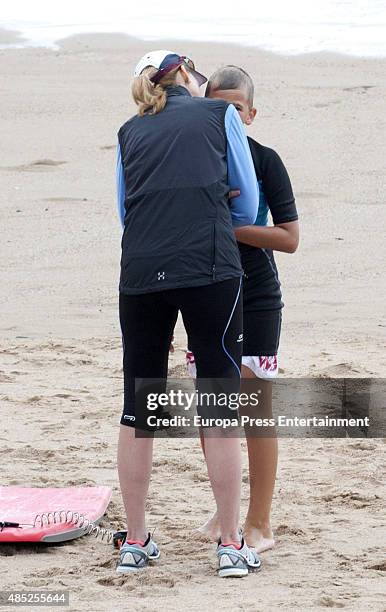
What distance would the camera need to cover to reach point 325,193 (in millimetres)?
11602

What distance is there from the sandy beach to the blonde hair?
1.61 metres

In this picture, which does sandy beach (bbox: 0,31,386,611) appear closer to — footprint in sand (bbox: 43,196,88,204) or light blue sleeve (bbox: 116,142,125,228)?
footprint in sand (bbox: 43,196,88,204)

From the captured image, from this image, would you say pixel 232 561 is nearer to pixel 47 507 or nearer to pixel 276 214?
pixel 47 507

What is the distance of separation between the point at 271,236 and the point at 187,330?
49 centimetres

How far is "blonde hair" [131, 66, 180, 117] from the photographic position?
390 centimetres

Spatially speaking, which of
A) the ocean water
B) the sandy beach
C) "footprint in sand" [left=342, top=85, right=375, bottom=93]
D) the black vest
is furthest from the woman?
the ocean water

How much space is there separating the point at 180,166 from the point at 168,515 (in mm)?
1645

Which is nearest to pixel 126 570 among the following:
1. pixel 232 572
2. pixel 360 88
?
pixel 232 572

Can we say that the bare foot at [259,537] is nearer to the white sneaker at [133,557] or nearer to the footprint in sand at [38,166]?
the white sneaker at [133,557]

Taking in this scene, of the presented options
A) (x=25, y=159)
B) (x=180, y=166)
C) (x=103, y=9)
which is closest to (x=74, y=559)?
(x=180, y=166)

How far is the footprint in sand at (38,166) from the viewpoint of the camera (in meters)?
12.4

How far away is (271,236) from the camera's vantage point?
416 cm

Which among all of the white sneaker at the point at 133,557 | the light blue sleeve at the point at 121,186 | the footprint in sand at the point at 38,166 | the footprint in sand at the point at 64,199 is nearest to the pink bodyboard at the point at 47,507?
the white sneaker at the point at 133,557

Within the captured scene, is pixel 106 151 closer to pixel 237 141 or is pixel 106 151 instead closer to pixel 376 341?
pixel 376 341
